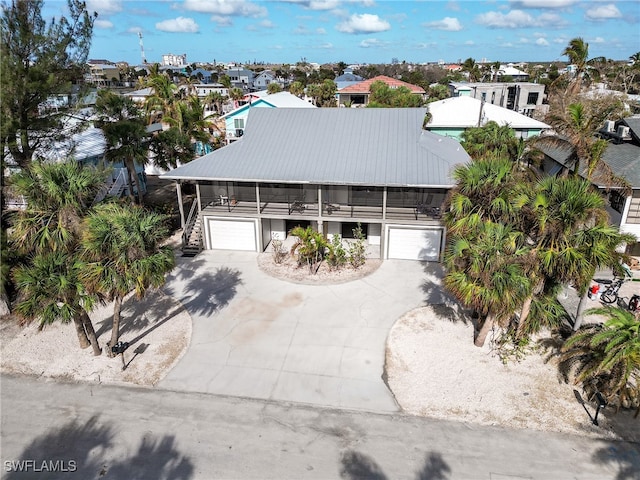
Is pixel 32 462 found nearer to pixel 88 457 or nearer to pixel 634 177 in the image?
pixel 88 457

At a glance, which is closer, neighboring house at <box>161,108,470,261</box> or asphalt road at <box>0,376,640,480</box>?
asphalt road at <box>0,376,640,480</box>

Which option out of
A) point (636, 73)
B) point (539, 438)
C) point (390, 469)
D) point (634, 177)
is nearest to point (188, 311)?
point (390, 469)

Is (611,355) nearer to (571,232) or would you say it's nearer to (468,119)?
(571,232)

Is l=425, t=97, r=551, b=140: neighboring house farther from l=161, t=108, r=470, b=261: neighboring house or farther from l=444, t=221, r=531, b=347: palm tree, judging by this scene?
l=444, t=221, r=531, b=347: palm tree

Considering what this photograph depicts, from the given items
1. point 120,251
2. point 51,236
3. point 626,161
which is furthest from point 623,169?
point 51,236

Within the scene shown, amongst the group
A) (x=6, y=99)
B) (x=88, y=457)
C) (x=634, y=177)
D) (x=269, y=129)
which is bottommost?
(x=88, y=457)

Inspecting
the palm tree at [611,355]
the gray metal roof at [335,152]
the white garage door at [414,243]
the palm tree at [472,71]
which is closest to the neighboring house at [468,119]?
the gray metal roof at [335,152]

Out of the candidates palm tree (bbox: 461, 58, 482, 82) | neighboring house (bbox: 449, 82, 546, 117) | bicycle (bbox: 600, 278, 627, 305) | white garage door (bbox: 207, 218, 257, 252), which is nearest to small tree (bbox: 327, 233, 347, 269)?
white garage door (bbox: 207, 218, 257, 252)
